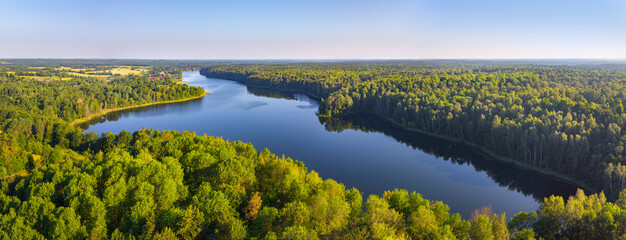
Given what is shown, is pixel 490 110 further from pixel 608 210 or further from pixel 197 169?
pixel 197 169

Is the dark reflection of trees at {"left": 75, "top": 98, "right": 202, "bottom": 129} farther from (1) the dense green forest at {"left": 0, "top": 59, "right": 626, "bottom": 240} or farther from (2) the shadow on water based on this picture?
(1) the dense green forest at {"left": 0, "top": 59, "right": 626, "bottom": 240}

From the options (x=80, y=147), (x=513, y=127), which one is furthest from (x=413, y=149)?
(x=80, y=147)

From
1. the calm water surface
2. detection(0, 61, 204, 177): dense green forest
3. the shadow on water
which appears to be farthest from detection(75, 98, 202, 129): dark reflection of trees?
the shadow on water

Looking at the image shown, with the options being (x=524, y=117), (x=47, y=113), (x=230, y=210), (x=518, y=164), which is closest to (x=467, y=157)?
(x=518, y=164)

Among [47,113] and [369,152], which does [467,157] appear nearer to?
[369,152]

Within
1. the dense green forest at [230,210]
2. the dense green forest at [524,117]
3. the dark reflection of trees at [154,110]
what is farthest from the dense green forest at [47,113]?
the dense green forest at [524,117]

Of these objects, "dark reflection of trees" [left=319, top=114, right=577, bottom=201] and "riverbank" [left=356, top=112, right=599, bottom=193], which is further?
"dark reflection of trees" [left=319, top=114, right=577, bottom=201]
